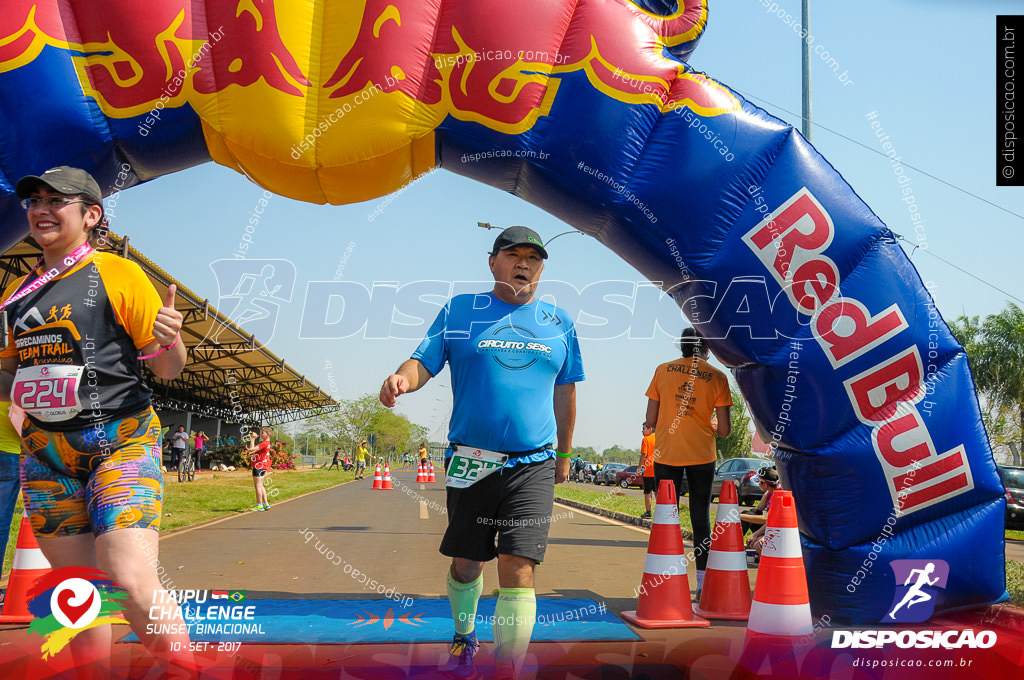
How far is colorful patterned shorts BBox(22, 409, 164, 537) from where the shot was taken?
2.61 m

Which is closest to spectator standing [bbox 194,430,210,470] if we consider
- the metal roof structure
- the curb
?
the metal roof structure

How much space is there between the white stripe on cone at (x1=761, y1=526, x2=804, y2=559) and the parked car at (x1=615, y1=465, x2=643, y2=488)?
92.1 ft

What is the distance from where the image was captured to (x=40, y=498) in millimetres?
2678

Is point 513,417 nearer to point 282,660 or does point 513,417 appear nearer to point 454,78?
point 282,660

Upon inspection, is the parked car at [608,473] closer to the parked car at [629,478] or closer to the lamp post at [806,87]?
the parked car at [629,478]

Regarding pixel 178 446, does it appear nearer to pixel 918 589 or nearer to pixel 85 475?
pixel 85 475

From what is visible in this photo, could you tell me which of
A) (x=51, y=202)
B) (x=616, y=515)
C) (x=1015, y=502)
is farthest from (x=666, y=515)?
(x=1015, y=502)

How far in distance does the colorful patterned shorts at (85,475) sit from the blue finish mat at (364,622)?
1.31 m

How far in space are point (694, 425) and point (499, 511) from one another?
2514 mm

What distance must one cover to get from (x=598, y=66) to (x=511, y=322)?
6.81ft

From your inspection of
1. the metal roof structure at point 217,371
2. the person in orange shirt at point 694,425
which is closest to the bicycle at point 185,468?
the metal roof structure at point 217,371

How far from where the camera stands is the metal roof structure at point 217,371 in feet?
55.4

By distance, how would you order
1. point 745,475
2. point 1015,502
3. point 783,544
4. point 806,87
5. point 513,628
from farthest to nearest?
point 745,475, point 1015,502, point 806,87, point 783,544, point 513,628

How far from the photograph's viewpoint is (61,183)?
2746 millimetres
